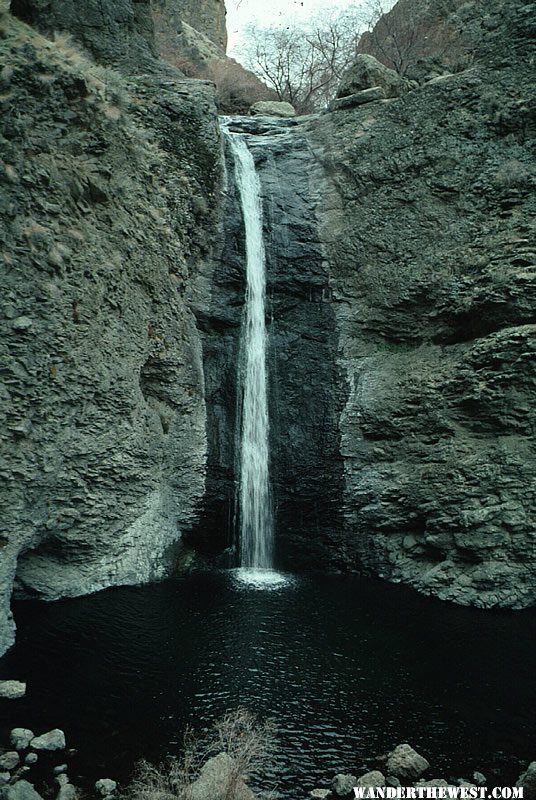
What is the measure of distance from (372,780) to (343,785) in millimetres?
349

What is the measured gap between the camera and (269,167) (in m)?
20.9

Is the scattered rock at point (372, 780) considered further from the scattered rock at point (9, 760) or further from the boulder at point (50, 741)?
the scattered rock at point (9, 760)

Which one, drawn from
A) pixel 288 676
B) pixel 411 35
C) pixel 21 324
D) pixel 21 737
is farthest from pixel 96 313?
pixel 411 35

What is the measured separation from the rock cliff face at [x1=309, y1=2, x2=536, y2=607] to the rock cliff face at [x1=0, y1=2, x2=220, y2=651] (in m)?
4.83

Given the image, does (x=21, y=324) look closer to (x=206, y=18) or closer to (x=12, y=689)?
(x=12, y=689)

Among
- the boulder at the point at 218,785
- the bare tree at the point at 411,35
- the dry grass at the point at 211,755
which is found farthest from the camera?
the bare tree at the point at 411,35

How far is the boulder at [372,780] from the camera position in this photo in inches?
272

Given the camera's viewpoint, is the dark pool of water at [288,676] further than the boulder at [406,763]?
Yes

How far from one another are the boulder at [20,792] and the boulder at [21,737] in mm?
950

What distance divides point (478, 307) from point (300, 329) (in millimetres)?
5304

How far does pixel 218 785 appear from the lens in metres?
6.28

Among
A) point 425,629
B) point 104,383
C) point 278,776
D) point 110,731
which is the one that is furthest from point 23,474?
point 425,629

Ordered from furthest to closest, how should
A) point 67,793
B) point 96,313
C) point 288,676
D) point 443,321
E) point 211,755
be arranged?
1. point 443,321
2. point 96,313
3. point 288,676
4. point 211,755
5. point 67,793

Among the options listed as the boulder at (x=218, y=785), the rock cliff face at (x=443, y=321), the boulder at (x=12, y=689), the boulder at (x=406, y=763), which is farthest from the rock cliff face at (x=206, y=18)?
the boulder at (x=218, y=785)
